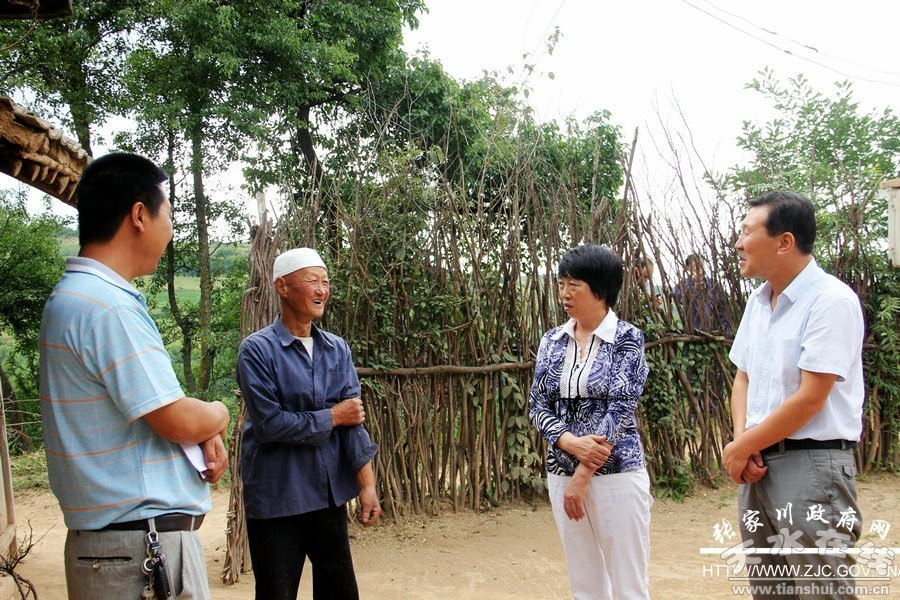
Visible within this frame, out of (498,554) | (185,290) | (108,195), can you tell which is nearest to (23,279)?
(185,290)

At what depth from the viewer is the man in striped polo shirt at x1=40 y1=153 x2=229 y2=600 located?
1359 millimetres

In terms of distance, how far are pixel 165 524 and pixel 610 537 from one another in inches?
55.0

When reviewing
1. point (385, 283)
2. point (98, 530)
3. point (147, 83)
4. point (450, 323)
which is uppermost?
point (147, 83)

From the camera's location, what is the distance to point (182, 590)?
55.9 inches

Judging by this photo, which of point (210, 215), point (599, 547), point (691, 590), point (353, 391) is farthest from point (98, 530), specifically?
point (210, 215)

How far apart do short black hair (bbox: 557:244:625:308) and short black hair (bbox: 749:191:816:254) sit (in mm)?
526

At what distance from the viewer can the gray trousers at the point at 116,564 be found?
139 cm

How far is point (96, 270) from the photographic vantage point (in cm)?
142

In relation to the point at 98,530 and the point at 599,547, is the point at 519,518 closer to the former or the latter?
the point at 599,547

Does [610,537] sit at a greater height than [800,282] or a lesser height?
lesser

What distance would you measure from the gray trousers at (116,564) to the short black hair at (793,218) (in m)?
1.85

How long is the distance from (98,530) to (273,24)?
856 centimetres

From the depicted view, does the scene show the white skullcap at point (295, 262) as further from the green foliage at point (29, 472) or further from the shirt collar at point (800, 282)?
the green foliage at point (29, 472)

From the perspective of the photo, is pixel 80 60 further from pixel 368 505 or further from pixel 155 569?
pixel 155 569
